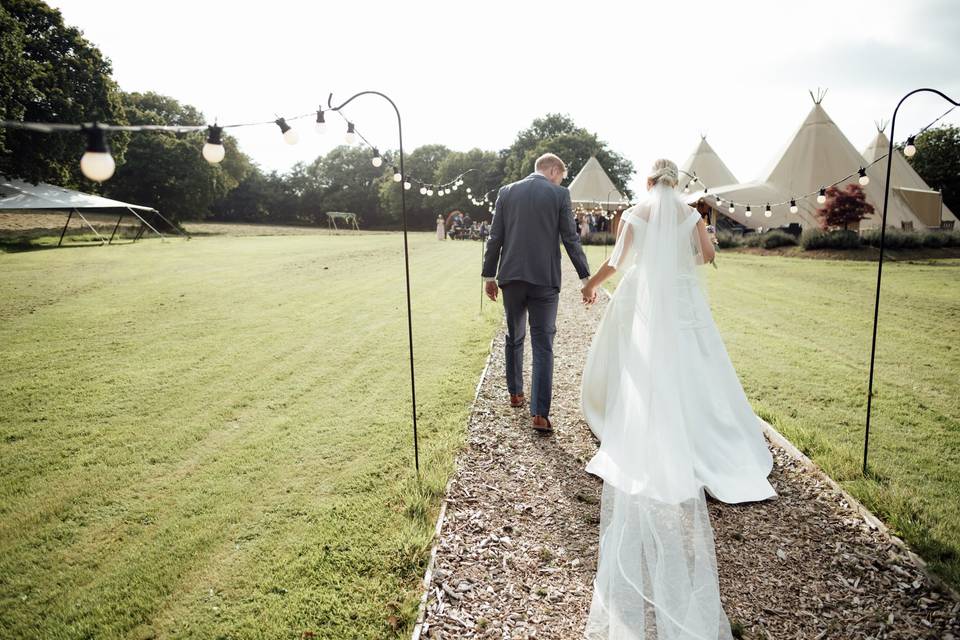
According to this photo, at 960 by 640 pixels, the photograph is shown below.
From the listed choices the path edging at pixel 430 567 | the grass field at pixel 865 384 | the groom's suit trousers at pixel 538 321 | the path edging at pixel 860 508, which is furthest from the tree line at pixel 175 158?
the grass field at pixel 865 384

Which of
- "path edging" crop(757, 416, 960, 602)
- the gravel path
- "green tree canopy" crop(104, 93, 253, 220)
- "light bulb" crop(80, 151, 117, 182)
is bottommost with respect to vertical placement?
the gravel path

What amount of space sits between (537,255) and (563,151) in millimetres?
47104

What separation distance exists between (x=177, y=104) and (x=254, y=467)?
5615 centimetres

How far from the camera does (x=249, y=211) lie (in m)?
57.7

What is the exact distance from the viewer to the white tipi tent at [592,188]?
99.1 ft

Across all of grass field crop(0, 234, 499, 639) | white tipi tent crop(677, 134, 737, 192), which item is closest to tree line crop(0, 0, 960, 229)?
grass field crop(0, 234, 499, 639)

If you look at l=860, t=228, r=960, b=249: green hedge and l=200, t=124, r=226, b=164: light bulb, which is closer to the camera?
l=200, t=124, r=226, b=164: light bulb

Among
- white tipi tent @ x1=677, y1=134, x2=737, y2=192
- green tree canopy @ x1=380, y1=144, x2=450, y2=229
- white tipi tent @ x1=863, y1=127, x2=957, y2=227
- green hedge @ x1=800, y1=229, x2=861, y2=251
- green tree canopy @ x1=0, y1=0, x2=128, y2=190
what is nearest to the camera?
green tree canopy @ x1=0, y1=0, x2=128, y2=190

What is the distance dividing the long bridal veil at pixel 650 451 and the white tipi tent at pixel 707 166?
1263 inches

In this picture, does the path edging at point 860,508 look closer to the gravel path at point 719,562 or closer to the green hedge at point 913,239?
the gravel path at point 719,562

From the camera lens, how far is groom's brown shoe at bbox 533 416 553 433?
424 centimetres

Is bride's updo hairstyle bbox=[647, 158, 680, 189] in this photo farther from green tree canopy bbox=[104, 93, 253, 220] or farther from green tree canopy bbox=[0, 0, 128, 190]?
green tree canopy bbox=[104, 93, 253, 220]

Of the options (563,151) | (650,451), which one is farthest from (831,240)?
(563,151)

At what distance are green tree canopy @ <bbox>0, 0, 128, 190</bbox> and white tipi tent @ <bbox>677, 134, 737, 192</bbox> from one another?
1304 inches
